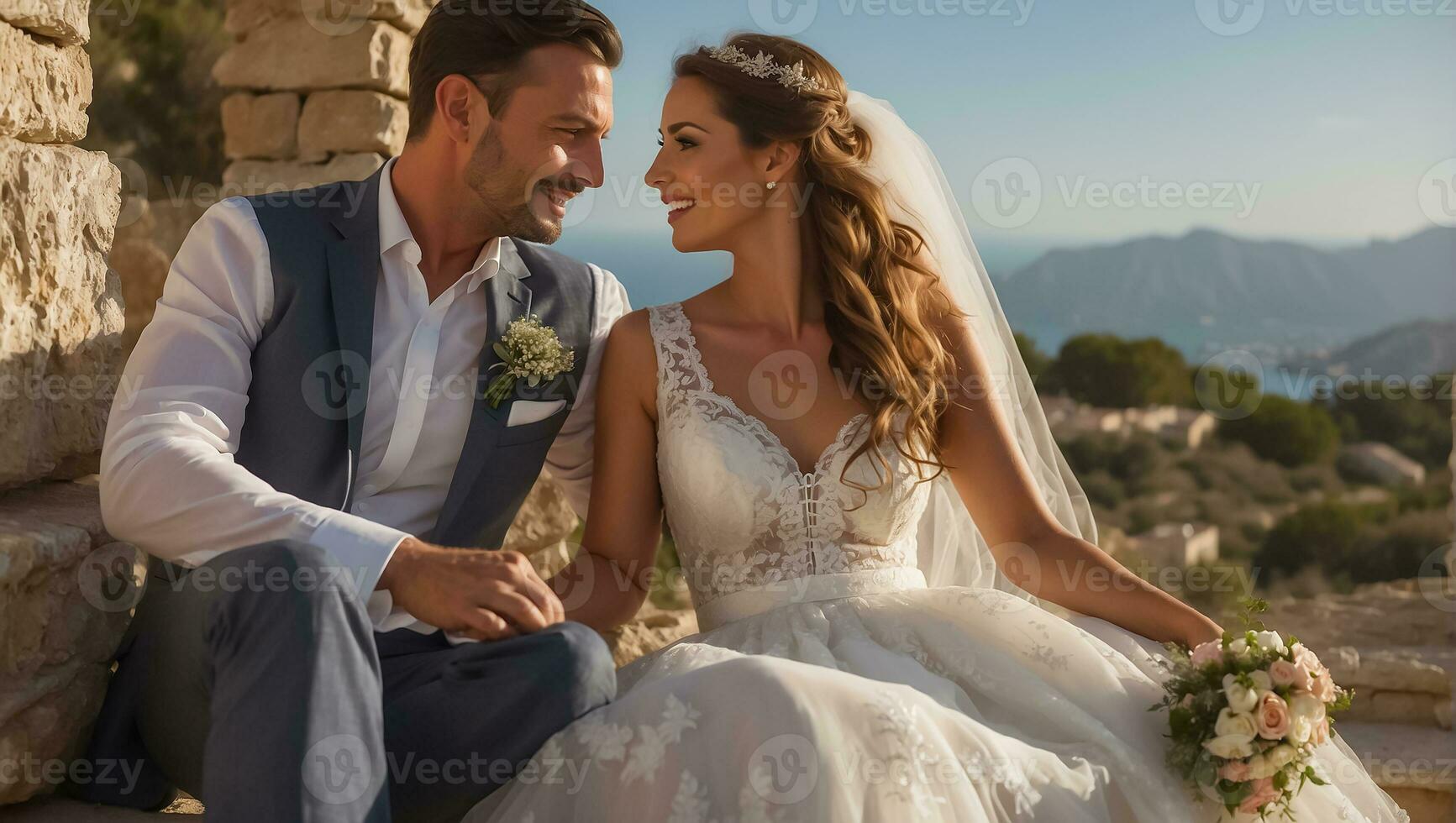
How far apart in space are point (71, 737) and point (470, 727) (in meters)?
0.81

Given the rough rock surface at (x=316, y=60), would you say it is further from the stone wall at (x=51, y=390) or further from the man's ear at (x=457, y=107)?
the stone wall at (x=51, y=390)

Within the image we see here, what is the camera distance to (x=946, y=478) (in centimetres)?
317

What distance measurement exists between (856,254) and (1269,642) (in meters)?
1.34

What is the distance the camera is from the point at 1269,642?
88.4 inches

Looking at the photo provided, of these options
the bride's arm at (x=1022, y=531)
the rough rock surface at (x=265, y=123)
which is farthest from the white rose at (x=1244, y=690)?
the rough rock surface at (x=265, y=123)

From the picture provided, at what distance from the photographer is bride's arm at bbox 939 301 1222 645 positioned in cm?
259

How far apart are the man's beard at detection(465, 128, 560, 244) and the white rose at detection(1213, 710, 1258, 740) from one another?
5.59 ft

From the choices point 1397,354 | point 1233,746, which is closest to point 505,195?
point 1233,746

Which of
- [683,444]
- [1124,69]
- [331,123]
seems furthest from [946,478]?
[1124,69]

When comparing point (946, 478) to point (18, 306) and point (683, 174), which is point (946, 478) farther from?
point (18, 306)

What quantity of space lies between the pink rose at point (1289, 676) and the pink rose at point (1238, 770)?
0.17 meters

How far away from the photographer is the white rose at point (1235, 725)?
210 cm

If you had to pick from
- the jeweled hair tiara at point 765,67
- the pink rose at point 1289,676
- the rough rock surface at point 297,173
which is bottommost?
the pink rose at point 1289,676

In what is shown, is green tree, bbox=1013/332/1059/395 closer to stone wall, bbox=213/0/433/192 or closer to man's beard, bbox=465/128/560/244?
stone wall, bbox=213/0/433/192
